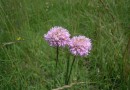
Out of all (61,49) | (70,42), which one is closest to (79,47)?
(70,42)

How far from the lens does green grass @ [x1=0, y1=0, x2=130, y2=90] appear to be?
5.91 feet

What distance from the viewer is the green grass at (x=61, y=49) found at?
180 cm

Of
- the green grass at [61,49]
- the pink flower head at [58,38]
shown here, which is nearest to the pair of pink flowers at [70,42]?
the pink flower head at [58,38]

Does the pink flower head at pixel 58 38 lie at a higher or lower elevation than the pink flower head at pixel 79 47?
higher

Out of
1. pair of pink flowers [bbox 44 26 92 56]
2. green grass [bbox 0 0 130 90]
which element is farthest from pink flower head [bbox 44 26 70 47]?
green grass [bbox 0 0 130 90]

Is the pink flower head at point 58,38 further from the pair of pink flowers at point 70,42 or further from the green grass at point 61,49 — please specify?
the green grass at point 61,49

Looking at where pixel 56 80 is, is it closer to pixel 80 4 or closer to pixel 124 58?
pixel 124 58

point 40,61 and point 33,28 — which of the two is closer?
point 40,61

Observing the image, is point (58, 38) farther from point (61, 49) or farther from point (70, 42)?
point (61, 49)

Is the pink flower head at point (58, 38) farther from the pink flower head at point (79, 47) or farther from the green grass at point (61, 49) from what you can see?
the green grass at point (61, 49)

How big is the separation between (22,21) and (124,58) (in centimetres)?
89

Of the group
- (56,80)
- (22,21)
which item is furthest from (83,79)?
(22,21)

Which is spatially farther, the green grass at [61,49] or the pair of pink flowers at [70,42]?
the green grass at [61,49]

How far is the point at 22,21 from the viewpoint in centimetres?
228
